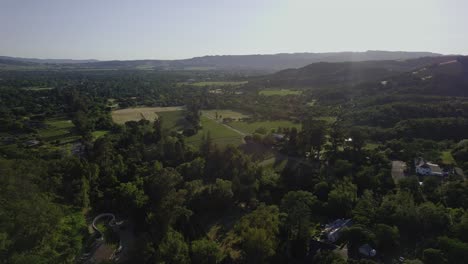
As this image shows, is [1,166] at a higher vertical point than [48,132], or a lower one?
higher

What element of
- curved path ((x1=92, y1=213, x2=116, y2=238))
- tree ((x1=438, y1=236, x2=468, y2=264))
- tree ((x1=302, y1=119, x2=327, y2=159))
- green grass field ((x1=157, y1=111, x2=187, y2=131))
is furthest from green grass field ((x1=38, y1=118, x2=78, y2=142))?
tree ((x1=438, y1=236, x2=468, y2=264))

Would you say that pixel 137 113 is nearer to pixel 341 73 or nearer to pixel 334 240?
pixel 334 240

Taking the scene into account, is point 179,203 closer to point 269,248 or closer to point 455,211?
point 269,248

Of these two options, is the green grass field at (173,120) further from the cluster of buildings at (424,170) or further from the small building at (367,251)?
the small building at (367,251)

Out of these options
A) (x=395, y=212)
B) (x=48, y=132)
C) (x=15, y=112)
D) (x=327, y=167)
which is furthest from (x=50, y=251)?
(x=15, y=112)

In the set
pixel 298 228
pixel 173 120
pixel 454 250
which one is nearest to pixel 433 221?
pixel 454 250

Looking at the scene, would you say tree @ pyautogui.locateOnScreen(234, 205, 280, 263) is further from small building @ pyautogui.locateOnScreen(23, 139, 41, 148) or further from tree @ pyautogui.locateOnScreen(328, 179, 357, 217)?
small building @ pyautogui.locateOnScreen(23, 139, 41, 148)
